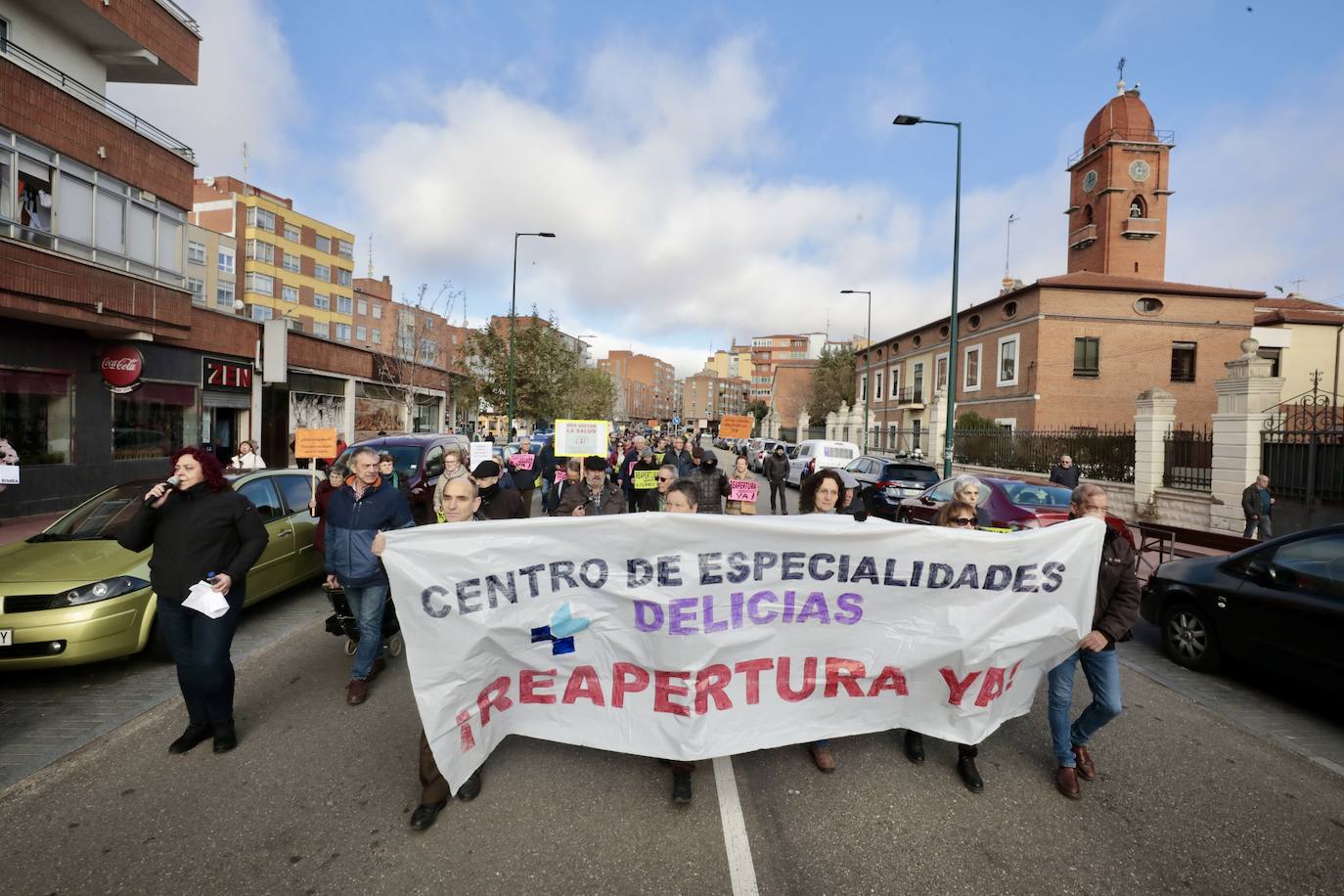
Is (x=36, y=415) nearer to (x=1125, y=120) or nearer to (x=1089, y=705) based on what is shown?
(x=1089, y=705)

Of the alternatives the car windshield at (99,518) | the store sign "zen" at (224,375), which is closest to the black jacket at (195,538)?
the car windshield at (99,518)

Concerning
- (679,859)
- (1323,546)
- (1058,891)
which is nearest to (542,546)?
(679,859)

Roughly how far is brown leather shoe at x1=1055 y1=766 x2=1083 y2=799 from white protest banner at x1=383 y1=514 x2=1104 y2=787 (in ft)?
1.26

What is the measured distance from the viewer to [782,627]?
380 cm

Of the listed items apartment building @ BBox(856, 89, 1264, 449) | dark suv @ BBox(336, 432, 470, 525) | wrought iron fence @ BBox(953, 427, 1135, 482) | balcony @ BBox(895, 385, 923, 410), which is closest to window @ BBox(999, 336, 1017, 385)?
apartment building @ BBox(856, 89, 1264, 449)

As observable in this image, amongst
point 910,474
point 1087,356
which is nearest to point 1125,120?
point 1087,356

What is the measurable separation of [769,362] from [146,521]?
142205mm

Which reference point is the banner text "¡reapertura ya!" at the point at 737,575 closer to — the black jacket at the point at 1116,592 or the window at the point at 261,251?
the black jacket at the point at 1116,592

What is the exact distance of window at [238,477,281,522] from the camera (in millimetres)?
6934

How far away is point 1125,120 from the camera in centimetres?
4100

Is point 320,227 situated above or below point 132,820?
above

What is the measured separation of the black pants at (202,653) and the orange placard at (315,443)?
389 inches

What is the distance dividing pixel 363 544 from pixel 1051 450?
898 inches

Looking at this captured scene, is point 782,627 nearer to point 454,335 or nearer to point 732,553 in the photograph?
point 732,553
